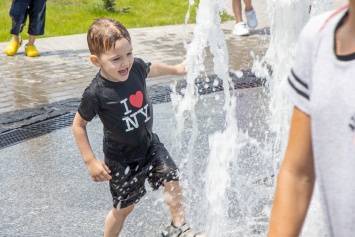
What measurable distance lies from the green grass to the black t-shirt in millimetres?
7071

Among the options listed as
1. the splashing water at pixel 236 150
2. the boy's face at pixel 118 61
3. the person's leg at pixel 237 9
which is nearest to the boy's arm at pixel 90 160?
the boy's face at pixel 118 61

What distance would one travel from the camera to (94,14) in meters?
12.5

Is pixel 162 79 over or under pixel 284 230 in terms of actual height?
under

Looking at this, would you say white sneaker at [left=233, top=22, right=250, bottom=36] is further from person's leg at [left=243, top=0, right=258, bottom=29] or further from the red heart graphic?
the red heart graphic

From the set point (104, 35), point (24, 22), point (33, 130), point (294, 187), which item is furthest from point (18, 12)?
point (294, 187)

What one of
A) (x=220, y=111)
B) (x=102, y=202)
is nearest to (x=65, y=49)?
(x=220, y=111)

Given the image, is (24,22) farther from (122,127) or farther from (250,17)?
(122,127)

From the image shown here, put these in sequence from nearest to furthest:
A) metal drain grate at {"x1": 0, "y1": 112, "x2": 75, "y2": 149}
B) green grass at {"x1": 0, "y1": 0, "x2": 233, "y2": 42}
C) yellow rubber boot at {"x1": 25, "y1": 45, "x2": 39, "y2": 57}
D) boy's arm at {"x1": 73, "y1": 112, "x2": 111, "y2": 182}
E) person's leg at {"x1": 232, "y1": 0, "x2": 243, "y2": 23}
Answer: boy's arm at {"x1": 73, "y1": 112, "x2": 111, "y2": 182}
metal drain grate at {"x1": 0, "y1": 112, "x2": 75, "y2": 149}
yellow rubber boot at {"x1": 25, "y1": 45, "x2": 39, "y2": 57}
person's leg at {"x1": 232, "y1": 0, "x2": 243, "y2": 23}
green grass at {"x1": 0, "y1": 0, "x2": 233, "y2": 42}

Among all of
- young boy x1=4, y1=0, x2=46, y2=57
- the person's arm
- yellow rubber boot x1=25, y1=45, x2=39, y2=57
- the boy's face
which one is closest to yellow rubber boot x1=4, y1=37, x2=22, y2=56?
young boy x1=4, y1=0, x2=46, y2=57

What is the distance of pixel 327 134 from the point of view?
1523 mm

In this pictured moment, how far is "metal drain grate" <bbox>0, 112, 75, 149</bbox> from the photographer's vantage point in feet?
18.7

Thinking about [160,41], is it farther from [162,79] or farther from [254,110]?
[254,110]

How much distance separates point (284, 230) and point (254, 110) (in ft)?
15.5

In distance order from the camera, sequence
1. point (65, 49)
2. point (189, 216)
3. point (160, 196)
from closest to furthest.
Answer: point (189, 216)
point (160, 196)
point (65, 49)
